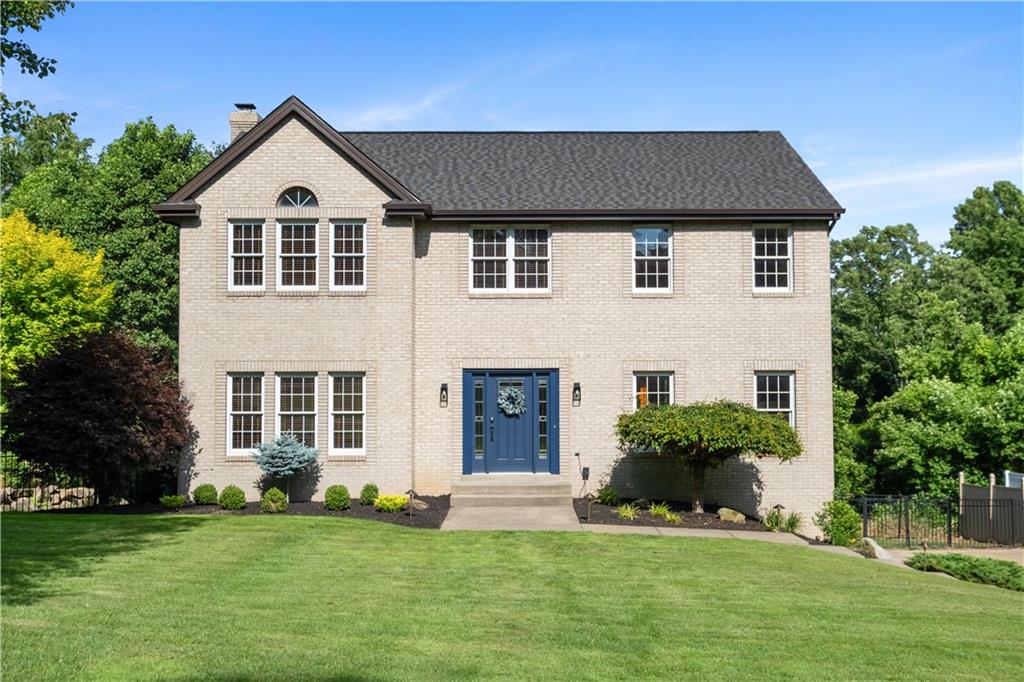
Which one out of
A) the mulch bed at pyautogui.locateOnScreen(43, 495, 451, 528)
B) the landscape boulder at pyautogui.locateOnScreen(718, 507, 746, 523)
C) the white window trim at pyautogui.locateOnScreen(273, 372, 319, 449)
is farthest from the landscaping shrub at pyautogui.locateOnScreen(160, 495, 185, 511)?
the landscape boulder at pyautogui.locateOnScreen(718, 507, 746, 523)

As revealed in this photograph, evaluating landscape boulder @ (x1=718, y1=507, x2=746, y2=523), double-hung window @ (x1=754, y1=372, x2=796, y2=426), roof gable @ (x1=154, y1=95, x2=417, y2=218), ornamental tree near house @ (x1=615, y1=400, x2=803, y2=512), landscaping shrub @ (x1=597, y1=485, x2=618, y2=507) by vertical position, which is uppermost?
roof gable @ (x1=154, y1=95, x2=417, y2=218)

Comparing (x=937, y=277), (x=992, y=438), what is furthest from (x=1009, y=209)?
(x=992, y=438)

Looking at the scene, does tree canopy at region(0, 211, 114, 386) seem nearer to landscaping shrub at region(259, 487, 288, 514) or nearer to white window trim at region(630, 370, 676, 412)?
landscaping shrub at region(259, 487, 288, 514)

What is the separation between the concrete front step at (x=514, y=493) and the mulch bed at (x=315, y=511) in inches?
18.0

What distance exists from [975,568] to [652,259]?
31.2ft

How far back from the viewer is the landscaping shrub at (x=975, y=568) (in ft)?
51.8

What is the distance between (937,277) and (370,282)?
33.4 meters

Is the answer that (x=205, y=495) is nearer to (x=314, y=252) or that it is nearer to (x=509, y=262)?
(x=314, y=252)

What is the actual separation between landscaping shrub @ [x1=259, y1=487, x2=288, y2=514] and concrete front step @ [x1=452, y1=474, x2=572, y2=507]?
3591 millimetres

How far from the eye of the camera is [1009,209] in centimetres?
4575

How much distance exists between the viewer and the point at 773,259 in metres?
22.1

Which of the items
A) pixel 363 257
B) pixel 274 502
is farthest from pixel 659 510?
pixel 363 257

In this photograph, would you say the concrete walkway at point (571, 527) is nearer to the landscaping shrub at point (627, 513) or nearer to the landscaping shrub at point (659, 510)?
the landscaping shrub at point (627, 513)

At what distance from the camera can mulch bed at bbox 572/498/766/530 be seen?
1873cm
